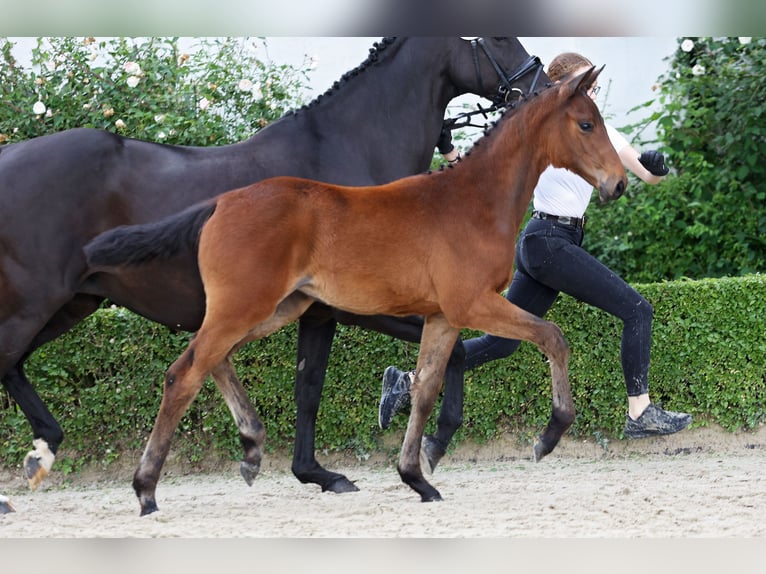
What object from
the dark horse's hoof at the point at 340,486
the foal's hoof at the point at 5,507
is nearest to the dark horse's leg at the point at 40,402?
the foal's hoof at the point at 5,507

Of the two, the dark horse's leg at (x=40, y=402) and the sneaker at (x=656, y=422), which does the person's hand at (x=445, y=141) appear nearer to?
the sneaker at (x=656, y=422)

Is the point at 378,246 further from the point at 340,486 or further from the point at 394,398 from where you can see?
the point at 340,486

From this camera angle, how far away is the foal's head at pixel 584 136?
4320mm

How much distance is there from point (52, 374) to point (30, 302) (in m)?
1.09

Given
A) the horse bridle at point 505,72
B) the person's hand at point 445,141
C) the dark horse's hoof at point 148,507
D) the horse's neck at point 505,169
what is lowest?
the dark horse's hoof at point 148,507

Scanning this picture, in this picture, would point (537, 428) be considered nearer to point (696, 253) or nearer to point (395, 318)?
point (395, 318)

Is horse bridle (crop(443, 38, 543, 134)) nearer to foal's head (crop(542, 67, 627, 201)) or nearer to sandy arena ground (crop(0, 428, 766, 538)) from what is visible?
foal's head (crop(542, 67, 627, 201))

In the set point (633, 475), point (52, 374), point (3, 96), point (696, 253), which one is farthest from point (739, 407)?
point (3, 96)

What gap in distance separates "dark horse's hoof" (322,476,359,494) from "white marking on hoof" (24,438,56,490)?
1.32 meters

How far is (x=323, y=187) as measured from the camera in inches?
169

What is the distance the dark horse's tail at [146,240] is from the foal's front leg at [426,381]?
1107 mm

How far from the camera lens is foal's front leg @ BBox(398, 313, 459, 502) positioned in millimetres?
4605

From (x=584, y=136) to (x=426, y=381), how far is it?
1264 millimetres

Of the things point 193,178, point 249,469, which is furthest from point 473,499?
point 193,178
